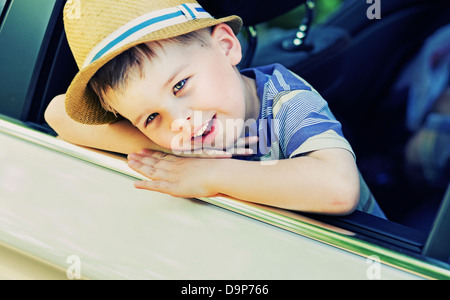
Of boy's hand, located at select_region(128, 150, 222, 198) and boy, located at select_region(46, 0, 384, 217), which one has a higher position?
boy, located at select_region(46, 0, 384, 217)

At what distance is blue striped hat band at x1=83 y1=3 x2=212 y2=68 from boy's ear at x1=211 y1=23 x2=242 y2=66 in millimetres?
103

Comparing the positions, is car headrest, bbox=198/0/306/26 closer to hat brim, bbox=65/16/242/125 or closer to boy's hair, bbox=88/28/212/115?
hat brim, bbox=65/16/242/125

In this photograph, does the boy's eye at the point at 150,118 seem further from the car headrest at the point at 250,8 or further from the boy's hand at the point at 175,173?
the car headrest at the point at 250,8

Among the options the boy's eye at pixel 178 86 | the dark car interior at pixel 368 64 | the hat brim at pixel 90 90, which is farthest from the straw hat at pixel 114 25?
the dark car interior at pixel 368 64

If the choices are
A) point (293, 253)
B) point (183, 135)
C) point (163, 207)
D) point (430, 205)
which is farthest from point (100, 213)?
point (430, 205)

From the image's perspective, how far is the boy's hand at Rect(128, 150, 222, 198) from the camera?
945 millimetres

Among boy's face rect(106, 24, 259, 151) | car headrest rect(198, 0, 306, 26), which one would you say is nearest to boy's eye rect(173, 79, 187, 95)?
boy's face rect(106, 24, 259, 151)

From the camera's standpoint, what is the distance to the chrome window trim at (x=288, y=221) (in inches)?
31.0

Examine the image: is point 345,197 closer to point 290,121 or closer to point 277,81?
point 290,121

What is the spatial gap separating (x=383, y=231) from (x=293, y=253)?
0.20 metres

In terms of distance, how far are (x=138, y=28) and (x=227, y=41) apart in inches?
10.1

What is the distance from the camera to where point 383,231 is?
90 cm

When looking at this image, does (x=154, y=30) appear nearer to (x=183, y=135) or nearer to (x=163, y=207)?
(x=183, y=135)

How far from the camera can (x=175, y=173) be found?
40.4 inches
